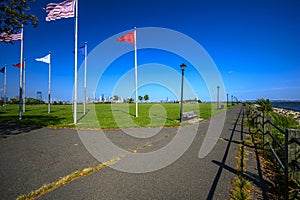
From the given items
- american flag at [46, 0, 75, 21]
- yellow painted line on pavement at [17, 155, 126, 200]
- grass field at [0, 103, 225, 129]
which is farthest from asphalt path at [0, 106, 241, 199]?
american flag at [46, 0, 75, 21]

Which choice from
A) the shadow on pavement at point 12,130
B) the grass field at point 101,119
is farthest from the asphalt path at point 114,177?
the grass field at point 101,119

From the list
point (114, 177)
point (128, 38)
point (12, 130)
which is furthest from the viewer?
point (128, 38)

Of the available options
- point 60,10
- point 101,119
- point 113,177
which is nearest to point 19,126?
point 101,119

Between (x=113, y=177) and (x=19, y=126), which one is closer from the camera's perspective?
(x=113, y=177)

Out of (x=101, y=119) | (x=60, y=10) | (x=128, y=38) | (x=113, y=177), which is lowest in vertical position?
(x=113, y=177)

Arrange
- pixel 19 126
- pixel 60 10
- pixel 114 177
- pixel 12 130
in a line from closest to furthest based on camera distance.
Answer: pixel 114 177, pixel 12 130, pixel 60 10, pixel 19 126

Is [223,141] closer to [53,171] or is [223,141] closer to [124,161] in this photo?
[124,161]

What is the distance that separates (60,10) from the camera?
10008 millimetres

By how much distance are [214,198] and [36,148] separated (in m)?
5.77

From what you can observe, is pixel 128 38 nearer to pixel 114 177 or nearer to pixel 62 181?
pixel 114 177

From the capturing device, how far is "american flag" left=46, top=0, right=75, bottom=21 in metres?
9.83

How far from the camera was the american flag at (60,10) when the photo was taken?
32.2 feet

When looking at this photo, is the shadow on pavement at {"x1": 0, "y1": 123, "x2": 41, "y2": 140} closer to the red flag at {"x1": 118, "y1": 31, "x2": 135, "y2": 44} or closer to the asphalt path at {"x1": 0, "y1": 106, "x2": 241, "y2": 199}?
the asphalt path at {"x1": 0, "y1": 106, "x2": 241, "y2": 199}

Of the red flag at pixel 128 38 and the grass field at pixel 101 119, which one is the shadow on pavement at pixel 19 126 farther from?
the red flag at pixel 128 38
